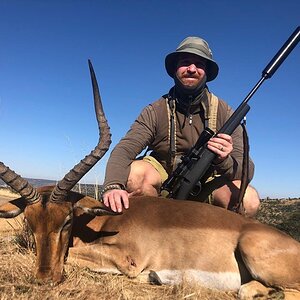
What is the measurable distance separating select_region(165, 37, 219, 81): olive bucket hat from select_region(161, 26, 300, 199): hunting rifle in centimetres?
77

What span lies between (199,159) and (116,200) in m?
1.31

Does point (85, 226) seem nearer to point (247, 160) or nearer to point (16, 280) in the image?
point (16, 280)

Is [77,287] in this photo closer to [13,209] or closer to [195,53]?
[13,209]

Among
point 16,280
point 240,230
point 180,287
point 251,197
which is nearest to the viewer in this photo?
point 16,280

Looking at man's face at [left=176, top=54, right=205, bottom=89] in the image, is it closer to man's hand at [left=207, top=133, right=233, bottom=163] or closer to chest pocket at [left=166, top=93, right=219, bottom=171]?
chest pocket at [left=166, top=93, right=219, bottom=171]

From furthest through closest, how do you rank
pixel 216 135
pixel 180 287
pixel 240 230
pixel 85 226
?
pixel 216 135 < pixel 85 226 < pixel 240 230 < pixel 180 287

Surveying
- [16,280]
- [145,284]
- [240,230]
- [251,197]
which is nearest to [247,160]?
[251,197]

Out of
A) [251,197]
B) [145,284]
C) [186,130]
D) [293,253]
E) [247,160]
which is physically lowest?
[145,284]

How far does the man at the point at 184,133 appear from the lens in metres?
5.87

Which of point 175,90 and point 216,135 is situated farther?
point 175,90

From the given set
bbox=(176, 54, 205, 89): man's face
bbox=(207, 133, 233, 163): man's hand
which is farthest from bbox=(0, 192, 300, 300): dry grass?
bbox=(176, 54, 205, 89): man's face

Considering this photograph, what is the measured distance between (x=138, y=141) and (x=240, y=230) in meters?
2.12

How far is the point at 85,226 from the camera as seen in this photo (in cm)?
475

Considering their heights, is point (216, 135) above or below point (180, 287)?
above
